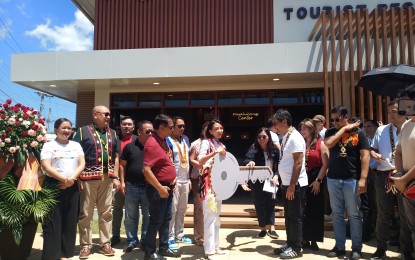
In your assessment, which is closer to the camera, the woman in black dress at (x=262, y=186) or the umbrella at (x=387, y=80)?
the umbrella at (x=387, y=80)

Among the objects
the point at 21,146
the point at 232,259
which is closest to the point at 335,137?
the point at 232,259

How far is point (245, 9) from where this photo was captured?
10.1 m

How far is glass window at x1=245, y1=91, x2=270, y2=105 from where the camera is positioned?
9.29 m

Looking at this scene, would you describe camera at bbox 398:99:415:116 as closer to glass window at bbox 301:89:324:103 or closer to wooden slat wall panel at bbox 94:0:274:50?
glass window at bbox 301:89:324:103

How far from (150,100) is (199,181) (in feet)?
18.4

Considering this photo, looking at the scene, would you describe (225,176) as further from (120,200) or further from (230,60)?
(230,60)

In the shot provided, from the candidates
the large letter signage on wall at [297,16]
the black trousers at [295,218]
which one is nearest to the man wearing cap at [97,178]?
the black trousers at [295,218]

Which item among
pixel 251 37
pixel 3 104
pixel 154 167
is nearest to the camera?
pixel 154 167

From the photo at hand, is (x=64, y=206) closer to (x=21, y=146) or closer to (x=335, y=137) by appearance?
(x=21, y=146)

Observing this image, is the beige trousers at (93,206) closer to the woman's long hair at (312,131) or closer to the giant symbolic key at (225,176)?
the giant symbolic key at (225,176)

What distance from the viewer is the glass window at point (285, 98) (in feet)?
30.2

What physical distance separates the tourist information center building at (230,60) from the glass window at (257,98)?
3 centimetres

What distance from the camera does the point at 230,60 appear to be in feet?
25.9

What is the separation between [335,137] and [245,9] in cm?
686
